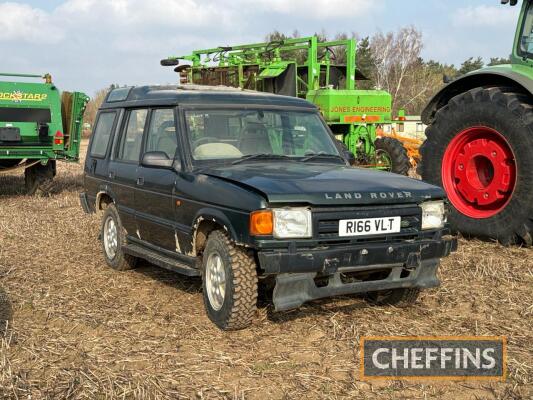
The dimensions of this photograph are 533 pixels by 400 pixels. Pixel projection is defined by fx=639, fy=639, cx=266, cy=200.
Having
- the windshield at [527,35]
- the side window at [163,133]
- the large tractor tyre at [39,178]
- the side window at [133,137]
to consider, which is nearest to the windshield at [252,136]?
the side window at [163,133]

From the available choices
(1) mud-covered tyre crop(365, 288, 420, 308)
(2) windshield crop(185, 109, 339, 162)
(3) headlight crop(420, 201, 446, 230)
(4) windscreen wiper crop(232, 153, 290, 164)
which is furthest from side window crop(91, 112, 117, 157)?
(3) headlight crop(420, 201, 446, 230)

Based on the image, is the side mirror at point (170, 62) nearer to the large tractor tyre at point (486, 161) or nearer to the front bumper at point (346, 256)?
the large tractor tyre at point (486, 161)

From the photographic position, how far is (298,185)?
4344mm

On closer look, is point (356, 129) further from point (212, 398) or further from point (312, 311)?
point (212, 398)

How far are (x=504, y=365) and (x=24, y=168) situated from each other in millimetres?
10558

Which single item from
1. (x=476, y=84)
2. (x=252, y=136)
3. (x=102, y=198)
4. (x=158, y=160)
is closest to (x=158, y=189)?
(x=158, y=160)

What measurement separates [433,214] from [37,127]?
945 centimetres

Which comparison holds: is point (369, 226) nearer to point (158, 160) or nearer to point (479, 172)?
point (158, 160)

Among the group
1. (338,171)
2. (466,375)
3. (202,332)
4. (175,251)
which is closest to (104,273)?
(175,251)

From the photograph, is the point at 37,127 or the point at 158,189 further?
the point at 37,127

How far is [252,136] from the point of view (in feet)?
18.0

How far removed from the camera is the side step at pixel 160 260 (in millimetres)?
5062

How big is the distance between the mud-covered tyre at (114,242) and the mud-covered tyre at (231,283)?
201cm

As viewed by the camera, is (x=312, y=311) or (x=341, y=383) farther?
(x=312, y=311)
